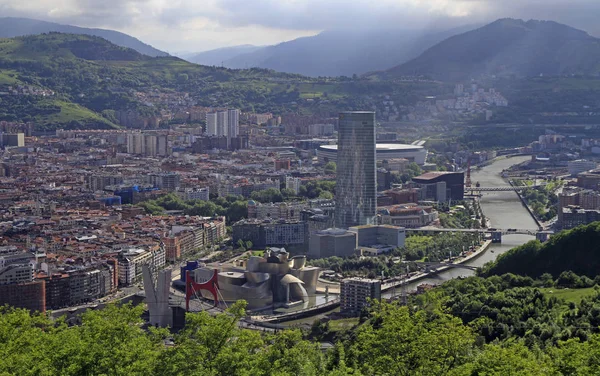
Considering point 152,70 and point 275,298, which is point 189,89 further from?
point 275,298

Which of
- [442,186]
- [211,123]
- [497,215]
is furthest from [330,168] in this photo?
[211,123]

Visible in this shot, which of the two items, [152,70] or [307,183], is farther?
[152,70]

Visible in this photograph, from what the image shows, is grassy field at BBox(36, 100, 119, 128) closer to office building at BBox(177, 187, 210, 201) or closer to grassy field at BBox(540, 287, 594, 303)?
office building at BBox(177, 187, 210, 201)

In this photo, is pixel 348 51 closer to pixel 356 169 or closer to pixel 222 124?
pixel 222 124

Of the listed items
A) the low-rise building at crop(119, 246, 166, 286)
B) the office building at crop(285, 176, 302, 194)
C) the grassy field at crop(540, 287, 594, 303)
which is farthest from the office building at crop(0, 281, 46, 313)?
the office building at crop(285, 176, 302, 194)

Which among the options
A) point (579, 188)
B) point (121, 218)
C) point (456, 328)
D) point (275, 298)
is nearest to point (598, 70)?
point (579, 188)

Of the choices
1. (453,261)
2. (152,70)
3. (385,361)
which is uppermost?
(152,70)

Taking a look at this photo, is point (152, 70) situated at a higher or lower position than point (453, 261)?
higher
